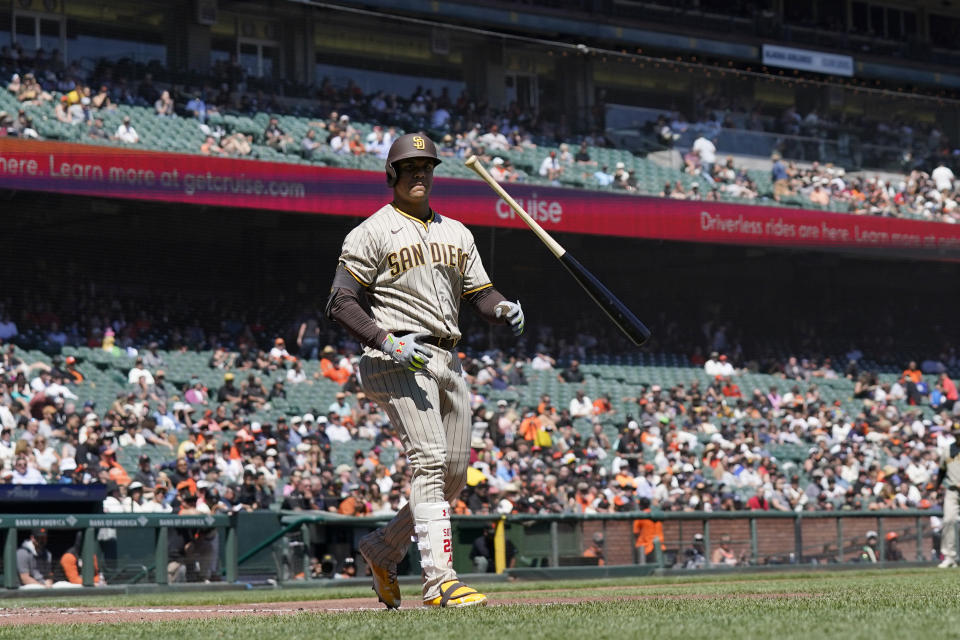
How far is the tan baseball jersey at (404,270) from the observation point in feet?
19.1

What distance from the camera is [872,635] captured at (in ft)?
13.0

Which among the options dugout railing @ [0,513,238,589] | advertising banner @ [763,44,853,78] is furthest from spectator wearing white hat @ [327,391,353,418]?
advertising banner @ [763,44,853,78]

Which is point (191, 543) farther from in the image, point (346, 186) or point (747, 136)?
point (747, 136)

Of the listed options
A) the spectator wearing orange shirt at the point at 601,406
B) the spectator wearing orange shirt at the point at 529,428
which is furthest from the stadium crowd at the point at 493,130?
the spectator wearing orange shirt at the point at 529,428

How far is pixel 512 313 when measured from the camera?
600 centimetres

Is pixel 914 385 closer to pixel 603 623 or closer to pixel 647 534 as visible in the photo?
pixel 647 534

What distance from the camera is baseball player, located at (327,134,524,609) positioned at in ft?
18.6

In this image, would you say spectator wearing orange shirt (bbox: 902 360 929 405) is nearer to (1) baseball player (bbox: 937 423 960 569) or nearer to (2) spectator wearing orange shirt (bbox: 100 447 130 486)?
(1) baseball player (bbox: 937 423 960 569)

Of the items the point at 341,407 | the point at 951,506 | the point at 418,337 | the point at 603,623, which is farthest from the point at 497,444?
the point at 603,623

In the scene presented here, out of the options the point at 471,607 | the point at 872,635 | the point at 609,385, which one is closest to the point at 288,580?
the point at 471,607

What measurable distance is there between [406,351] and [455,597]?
3.40ft

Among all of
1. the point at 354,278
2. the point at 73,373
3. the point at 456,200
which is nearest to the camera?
the point at 354,278

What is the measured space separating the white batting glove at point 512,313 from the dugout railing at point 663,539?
7308 millimetres

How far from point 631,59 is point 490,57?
3107mm
